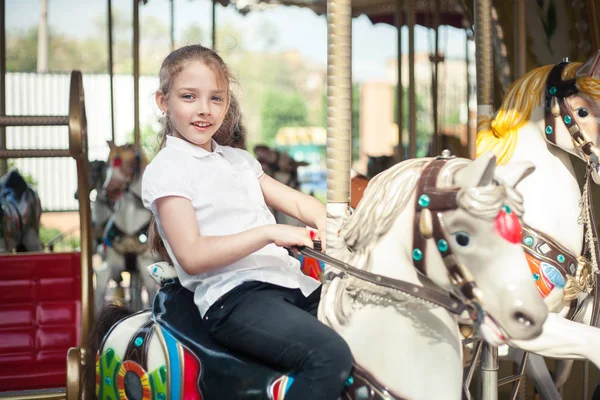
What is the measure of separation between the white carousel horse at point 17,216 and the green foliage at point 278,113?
22610mm

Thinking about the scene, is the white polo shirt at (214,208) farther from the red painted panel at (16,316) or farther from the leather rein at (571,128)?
the red painted panel at (16,316)

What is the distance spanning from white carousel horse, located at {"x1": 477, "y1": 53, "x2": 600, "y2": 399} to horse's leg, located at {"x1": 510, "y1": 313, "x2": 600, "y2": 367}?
0.41 m

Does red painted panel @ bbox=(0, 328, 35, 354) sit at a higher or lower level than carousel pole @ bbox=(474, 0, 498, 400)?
lower

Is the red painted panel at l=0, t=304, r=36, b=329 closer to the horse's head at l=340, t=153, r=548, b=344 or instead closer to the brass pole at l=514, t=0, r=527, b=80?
A: the horse's head at l=340, t=153, r=548, b=344

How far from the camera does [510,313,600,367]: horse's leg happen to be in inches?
82.0

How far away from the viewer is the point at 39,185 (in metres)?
12.6

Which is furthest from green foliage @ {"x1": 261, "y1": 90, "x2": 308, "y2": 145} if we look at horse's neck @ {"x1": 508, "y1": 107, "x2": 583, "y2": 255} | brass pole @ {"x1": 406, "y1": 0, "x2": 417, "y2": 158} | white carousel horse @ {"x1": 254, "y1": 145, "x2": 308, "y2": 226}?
horse's neck @ {"x1": 508, "y1": 107, "x2": 583, "y2": 255}

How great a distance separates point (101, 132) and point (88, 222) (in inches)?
482

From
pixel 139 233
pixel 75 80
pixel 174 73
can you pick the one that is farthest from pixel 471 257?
pixel 139 233

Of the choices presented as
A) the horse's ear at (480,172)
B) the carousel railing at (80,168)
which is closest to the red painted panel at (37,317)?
the carousel railing at (80,168)

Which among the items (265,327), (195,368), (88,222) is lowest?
(195,368)

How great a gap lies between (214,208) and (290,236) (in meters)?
0.28

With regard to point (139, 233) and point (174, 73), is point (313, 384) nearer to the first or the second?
point (174, 73)

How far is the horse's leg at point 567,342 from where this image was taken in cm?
208
